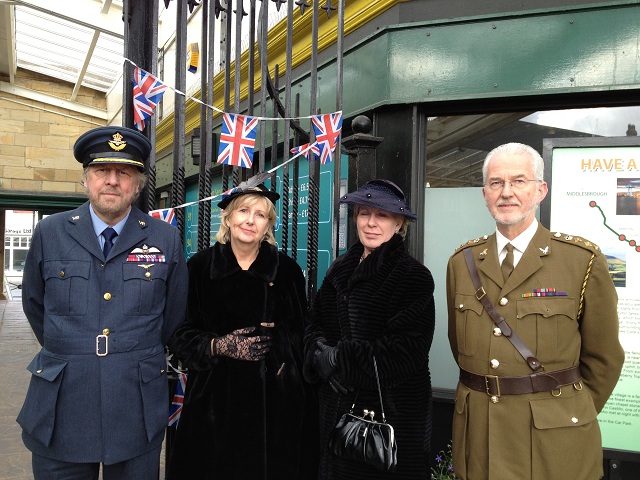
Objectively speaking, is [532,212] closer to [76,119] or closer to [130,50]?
[130,50]

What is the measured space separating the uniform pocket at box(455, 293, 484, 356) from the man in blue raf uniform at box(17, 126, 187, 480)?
1.27 m

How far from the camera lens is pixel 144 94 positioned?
278 centimetres

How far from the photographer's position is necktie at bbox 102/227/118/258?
2.37 meters

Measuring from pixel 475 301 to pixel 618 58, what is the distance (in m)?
2.04

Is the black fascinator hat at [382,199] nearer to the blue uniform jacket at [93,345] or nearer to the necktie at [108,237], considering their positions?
the blue uniform jacket at [93,345]

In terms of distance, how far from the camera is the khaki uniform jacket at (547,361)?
80.0 inches

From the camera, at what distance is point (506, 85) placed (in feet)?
11.6

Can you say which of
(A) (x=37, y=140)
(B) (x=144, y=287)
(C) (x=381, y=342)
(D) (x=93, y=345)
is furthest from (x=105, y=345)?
(A) (x=37, y=140)

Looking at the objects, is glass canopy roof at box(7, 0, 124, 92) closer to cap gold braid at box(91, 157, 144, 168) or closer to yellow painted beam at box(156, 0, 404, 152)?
yellow painted beam at box(156, 0, 404, 152)

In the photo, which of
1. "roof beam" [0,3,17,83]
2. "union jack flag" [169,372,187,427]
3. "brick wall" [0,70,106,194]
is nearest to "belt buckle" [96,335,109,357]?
"union jack flag" [169,372,187,427]

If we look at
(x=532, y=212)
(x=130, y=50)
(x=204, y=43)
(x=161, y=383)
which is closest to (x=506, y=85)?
(x=532, y=212)

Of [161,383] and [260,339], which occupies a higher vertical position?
[260,339]

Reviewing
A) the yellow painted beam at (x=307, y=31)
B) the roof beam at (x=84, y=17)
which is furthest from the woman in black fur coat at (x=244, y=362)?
the roof beam at (x=84, y=17)

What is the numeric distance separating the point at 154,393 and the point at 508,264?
1559 mm
